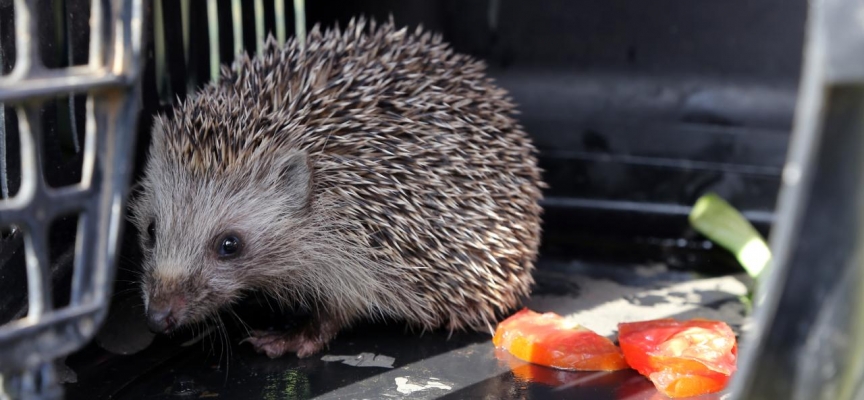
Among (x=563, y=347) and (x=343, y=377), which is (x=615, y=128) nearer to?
(x=563, y=347)

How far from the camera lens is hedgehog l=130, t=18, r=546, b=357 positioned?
2.45 m

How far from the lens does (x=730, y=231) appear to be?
332cm

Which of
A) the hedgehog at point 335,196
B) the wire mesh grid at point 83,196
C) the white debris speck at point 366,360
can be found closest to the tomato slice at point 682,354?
the hedgehog at point 335,196

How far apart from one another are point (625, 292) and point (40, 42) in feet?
6.61

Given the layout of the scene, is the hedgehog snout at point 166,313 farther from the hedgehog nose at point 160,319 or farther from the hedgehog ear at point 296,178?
the hedgehog ear at point 296,178

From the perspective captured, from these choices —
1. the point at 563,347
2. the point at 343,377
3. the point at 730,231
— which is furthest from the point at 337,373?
the point at 730,231

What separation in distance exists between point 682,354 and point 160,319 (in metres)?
1.38

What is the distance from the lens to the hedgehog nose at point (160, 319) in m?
2.26

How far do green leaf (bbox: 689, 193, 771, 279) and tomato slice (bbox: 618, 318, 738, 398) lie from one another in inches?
28.0

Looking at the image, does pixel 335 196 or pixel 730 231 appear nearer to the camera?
pixel 335 196

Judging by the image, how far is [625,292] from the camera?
3.07 metres

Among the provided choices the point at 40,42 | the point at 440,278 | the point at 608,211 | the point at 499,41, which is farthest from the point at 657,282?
the point at 40,42

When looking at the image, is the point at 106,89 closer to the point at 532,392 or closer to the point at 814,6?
the point at 814,6

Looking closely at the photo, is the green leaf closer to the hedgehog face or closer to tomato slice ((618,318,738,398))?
tomato slice ((618,318,738,398))
